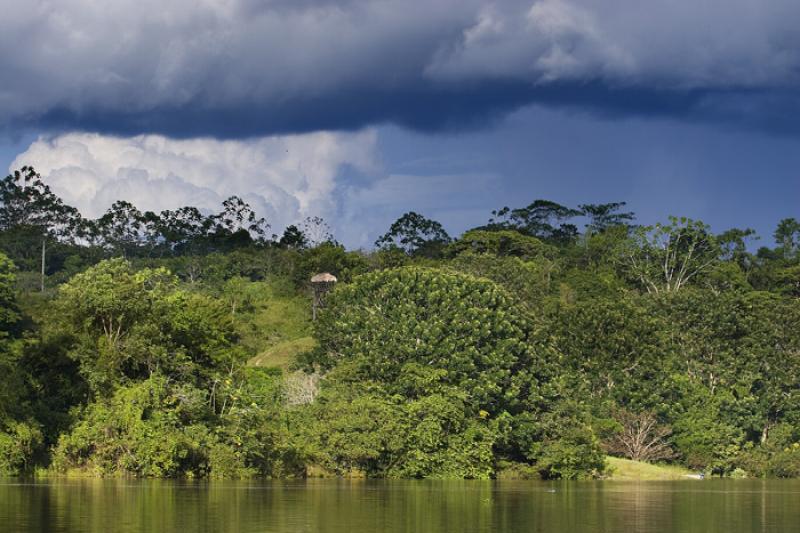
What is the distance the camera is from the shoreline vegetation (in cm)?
4847

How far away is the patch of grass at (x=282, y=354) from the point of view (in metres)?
76.4

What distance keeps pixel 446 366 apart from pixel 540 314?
→ 18.7 m

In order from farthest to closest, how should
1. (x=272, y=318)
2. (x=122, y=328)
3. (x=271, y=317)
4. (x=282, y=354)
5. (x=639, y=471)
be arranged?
(x=271, y=317)
(x=272, y=318)
(x=282, y=354)
(x=639, y=471)
(x=122, y=328)

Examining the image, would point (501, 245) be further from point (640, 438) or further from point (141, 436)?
point (141, 436)

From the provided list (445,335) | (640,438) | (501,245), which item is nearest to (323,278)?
(501,245)

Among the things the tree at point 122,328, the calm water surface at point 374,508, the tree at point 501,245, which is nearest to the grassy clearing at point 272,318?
the tree at point 501,245

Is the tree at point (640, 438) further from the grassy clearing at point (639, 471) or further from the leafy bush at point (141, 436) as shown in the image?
the leafy bush at point (141, 436)

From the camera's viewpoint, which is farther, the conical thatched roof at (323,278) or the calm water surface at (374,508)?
the conical thatched roof at (323,278)

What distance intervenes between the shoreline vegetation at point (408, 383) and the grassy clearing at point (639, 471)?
16cm

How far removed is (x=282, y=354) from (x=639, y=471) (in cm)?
2737

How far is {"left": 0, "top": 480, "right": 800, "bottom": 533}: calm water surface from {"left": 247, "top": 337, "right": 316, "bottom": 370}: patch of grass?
28.7 metres

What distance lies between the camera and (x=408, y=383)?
178ft

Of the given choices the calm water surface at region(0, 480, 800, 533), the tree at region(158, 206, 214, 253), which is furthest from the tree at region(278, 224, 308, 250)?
the calm water surface at region(0, 480, 800, 533)

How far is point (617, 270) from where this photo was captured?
99.9 metres
